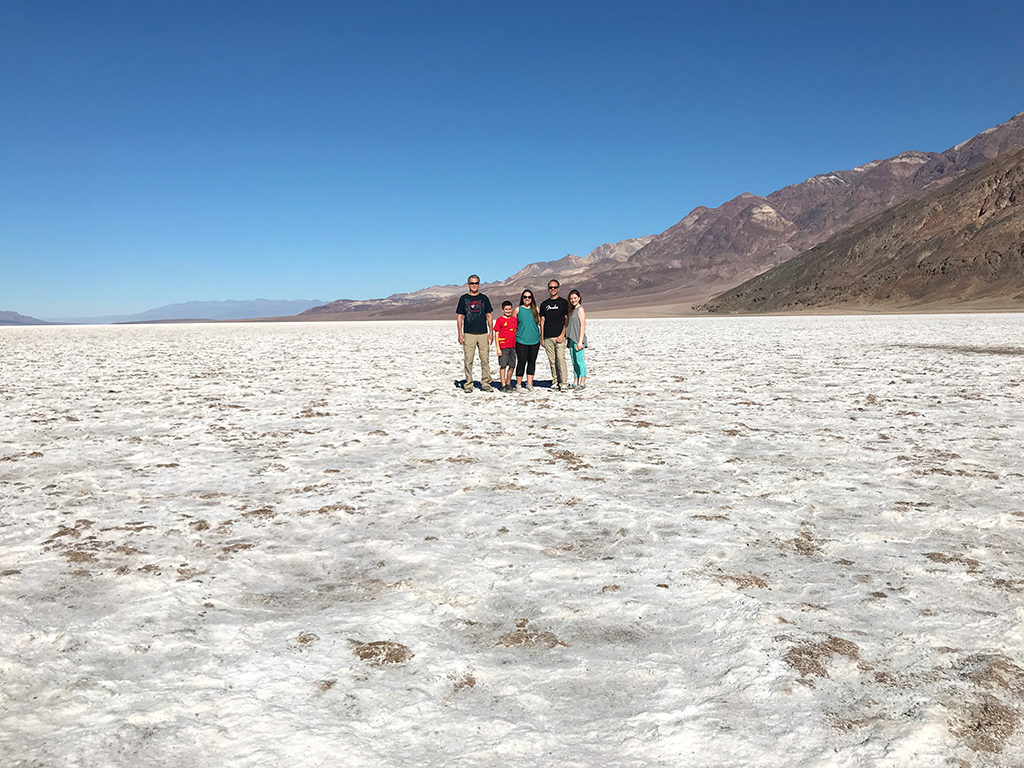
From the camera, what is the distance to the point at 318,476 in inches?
255

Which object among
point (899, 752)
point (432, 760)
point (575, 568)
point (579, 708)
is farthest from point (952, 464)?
point (432, 760)

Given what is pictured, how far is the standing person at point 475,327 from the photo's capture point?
1191 centimetres

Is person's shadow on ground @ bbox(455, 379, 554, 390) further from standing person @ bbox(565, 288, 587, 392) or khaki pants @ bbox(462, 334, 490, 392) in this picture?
standing person @ bbox(565, 288, 587, 392)

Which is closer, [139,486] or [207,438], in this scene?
[139,486]

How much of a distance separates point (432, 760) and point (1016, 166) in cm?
10199

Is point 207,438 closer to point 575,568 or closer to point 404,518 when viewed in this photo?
point 404,518

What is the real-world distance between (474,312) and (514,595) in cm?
835

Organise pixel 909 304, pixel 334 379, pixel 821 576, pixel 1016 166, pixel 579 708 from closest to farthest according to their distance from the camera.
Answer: pixel 579 708, pixel 821 576, pixel 334 379, pixel 909 304, pixel 1016 166

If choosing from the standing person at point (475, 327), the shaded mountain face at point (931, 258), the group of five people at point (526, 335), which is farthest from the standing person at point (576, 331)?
the shaded mountain face at point (931, 258)

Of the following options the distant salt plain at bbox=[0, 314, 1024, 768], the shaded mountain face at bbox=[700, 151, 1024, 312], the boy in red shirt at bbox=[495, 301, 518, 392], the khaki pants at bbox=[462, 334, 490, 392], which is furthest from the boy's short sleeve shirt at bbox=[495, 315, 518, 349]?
the shaded mountain face at bbox=[700, 151, 1024, 312]

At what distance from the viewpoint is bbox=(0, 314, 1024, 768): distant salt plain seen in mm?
2689

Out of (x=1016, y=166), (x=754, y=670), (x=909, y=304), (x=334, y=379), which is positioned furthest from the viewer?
(x=1016, y=166)

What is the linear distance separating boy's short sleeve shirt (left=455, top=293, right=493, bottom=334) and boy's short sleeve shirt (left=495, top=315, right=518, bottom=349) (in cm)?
27

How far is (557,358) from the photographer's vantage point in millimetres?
12500
